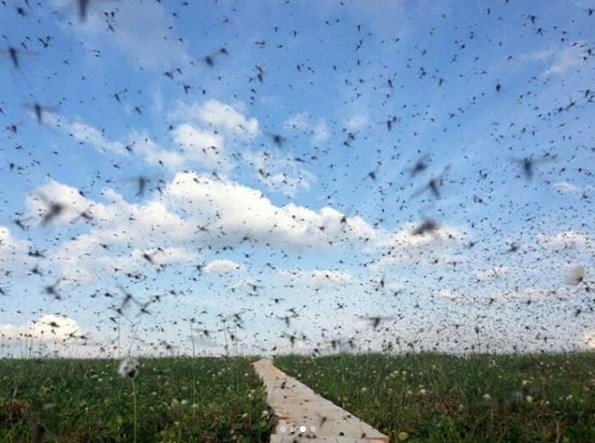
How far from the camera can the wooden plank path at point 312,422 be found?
28.3 feet

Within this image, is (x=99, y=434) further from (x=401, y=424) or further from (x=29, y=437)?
(x=401, y=424)

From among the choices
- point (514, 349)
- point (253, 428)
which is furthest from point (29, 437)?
point (514, 349)

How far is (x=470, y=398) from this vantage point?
1309 centimetres

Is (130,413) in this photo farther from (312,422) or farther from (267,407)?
(312,422)

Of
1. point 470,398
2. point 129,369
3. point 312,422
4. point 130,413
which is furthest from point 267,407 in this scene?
point 129,369

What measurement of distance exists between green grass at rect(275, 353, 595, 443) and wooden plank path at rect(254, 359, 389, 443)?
0.61m

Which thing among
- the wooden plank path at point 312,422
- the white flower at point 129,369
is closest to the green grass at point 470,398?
the wooden plank path at point 312,422

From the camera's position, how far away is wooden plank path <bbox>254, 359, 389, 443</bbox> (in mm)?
8641

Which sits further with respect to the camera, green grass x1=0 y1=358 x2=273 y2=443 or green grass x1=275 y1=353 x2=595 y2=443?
green grass x1=275 y1=353 x2=595 y2=443

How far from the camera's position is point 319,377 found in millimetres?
18250

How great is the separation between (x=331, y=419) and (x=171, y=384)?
7.25m

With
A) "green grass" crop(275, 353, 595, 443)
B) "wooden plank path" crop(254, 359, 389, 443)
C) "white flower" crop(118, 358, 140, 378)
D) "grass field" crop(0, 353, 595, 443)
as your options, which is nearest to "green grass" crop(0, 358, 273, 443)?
"grass field" crop(0, 353, 595, 443)

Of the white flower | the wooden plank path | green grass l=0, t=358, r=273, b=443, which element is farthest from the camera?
green grass l=0, t=358, r=273, b=443

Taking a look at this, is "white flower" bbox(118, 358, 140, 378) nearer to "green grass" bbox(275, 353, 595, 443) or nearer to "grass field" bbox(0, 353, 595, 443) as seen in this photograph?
"grass field" bbox(0, 353, 595, 443)
